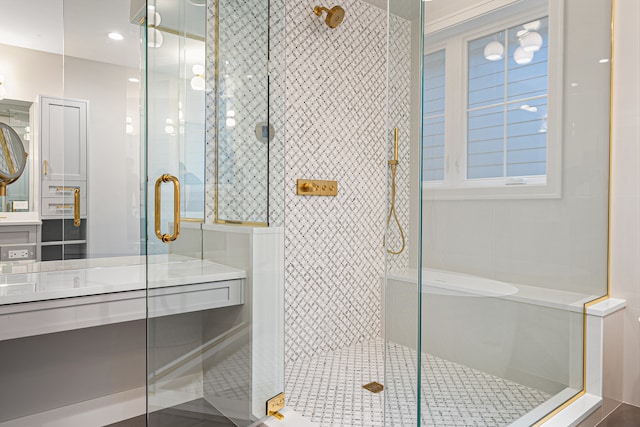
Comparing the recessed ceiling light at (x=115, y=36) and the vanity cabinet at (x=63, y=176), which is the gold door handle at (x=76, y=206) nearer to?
the vanity cabinet at (x=63, y=176)

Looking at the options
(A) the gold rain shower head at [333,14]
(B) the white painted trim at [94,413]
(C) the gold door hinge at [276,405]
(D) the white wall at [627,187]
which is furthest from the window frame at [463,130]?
(B) the white painted trim at [94,413]

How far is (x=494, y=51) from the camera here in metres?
1.43

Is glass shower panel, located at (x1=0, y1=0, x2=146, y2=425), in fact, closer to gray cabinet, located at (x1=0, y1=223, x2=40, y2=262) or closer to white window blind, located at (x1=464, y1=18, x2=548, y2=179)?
gray cabinet, located at (x1=0, y1=223, x2=40, y2=262)

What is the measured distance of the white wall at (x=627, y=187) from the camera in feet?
7.32

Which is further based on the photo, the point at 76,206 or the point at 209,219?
the point at 76,206

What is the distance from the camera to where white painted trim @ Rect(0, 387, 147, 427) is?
200cm

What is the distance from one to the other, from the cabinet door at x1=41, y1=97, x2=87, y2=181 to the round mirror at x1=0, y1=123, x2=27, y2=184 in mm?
102

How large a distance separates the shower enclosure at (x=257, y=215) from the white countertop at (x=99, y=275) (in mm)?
11

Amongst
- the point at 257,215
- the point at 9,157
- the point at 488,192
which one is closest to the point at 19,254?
the point at 9,157

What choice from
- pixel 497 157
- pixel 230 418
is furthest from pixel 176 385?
pixel 497 157

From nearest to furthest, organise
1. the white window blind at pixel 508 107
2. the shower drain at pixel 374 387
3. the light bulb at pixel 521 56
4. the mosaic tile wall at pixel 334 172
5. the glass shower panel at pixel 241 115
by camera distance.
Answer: the white window blind at pixel 508 107 → the light bulb at pixel 521 56 → the glass shower panel at pixel 241 115 → the shower drain at pixel 374 387 → the mosaic tile wall at pixel 334 172

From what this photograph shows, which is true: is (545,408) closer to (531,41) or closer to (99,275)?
(531,41)

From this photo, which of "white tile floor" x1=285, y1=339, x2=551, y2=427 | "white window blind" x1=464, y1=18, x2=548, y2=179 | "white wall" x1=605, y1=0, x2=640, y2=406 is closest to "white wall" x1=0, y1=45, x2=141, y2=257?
"white tile floor" x1=285, y1=339, x2=551, y2=427

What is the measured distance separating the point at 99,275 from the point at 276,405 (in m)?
1.09
